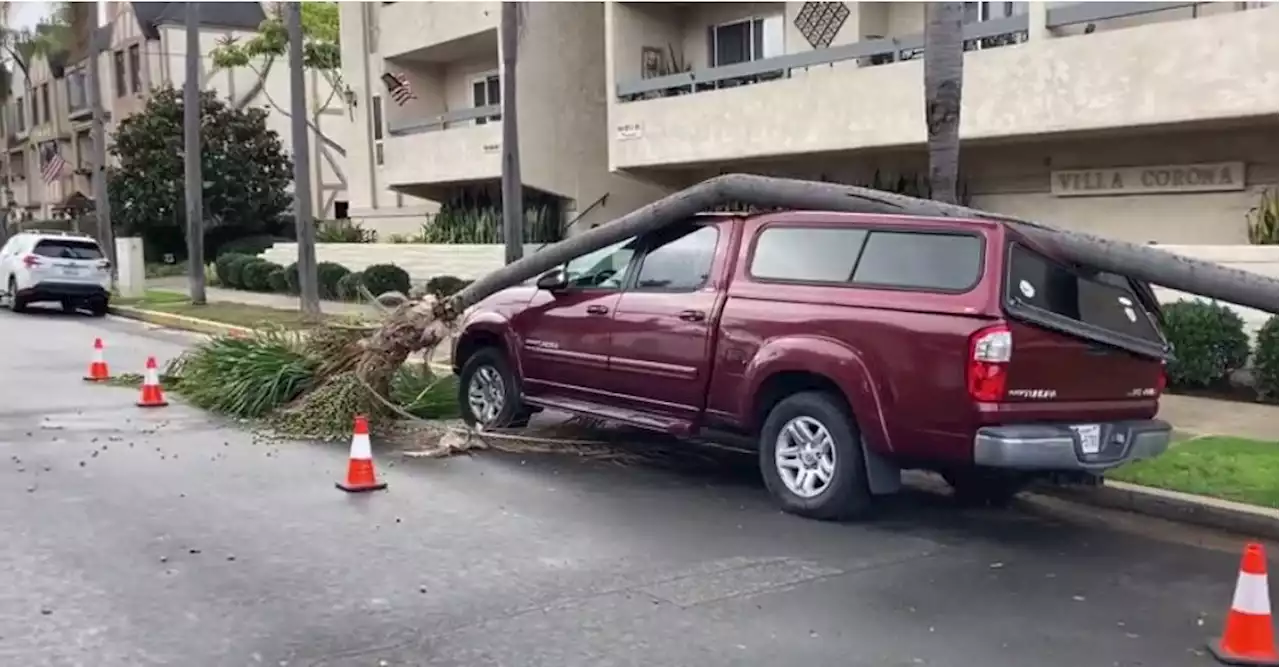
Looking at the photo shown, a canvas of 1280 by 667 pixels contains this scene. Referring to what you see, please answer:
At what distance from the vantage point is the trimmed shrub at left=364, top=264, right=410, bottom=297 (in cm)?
2420

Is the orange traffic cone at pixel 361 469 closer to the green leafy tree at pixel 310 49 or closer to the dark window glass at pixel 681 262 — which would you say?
the dark window glass at pixel 681 262

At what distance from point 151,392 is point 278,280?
16587 mm

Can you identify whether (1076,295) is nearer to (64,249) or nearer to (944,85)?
(944,85)

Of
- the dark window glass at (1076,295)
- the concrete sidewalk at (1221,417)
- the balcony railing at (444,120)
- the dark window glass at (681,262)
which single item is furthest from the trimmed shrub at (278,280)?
the dark window glass at (1076,295)

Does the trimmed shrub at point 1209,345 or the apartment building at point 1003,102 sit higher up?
the apartment building at point 1003,102

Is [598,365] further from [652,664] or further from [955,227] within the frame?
[652,664]

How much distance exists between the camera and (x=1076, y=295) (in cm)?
735

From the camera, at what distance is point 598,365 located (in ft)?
30.1

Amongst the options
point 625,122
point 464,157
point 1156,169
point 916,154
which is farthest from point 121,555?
point 464,157

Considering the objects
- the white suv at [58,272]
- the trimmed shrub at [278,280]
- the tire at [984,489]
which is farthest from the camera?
the trimmed shrub at [278,280]

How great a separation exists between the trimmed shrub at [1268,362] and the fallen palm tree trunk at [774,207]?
3926mm

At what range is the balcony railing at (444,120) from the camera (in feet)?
83.8

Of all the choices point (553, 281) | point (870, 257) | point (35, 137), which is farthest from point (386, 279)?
point (35, 137)

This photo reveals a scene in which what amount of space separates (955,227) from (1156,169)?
9.64m
